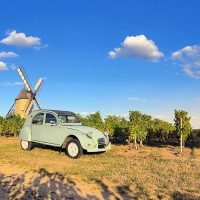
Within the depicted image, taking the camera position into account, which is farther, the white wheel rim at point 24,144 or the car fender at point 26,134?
the white wheel rim at point 24,144

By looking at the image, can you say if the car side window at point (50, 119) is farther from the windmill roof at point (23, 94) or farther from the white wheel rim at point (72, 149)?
the windmill roof at point (23, 94)

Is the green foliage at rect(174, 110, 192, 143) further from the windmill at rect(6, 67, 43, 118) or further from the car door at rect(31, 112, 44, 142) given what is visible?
the windmill at rect(6, 67, 43, 118)

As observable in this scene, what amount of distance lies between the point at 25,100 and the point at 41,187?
44.6 meters

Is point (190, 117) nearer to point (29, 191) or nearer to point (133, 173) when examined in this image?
point (133, 173)

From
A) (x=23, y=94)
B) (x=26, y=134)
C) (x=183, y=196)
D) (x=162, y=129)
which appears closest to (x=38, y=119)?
(x=26, y=134)

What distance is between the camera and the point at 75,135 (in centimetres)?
1578

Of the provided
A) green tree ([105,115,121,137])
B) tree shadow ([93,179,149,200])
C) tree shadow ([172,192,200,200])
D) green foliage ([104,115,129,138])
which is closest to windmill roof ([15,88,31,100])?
green tree ([105,115,121,137])

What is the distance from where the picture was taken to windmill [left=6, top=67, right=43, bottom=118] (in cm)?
4834

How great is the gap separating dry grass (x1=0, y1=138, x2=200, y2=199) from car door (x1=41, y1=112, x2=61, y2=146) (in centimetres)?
66

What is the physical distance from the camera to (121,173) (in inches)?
452

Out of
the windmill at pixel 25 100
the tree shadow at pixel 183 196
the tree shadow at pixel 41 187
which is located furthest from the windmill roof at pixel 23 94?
the tree shadow at pixel 183 196

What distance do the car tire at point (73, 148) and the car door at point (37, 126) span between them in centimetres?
200

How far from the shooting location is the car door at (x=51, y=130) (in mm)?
16453

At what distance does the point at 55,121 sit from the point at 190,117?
8450mm
